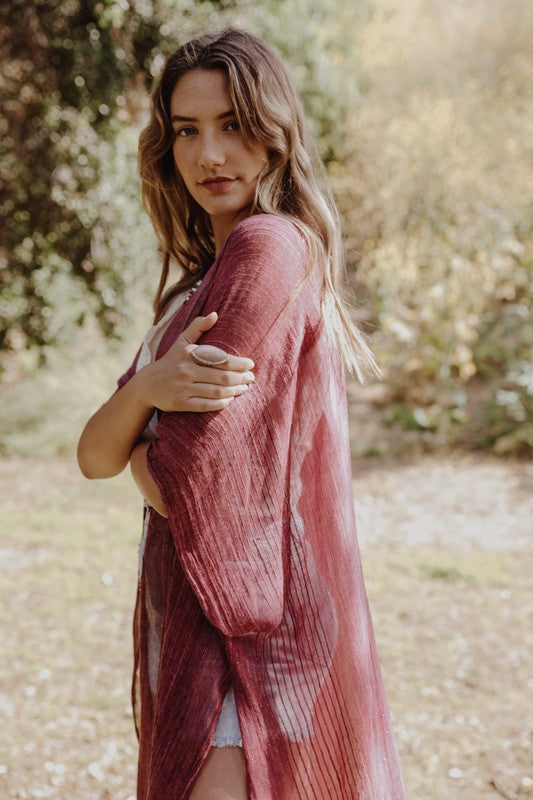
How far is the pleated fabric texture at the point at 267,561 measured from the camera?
45.5 inches

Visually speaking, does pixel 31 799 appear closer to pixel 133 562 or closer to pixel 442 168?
pixel 133 562

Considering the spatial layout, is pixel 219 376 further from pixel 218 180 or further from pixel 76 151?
pixel 76 151

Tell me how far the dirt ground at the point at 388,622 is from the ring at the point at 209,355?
2.26 meters

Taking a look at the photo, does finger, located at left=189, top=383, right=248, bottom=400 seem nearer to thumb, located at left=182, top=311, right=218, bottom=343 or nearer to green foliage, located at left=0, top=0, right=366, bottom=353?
thumb, located at left=182, top=311, right=218, bottom=343

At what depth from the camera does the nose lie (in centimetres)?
139

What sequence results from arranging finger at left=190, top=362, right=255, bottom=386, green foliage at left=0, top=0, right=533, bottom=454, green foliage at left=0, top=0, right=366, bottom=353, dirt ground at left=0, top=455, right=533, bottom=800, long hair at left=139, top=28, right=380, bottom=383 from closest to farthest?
finger at left=190, top=362, right=255, bottom=386, long hair at left=139, top=28, right=380, bottom=383, dirt ground at left=0, top=455, right=533, bottom=800, green foliage at left=0, top=0, right=366, bottom=353, green foliage at left=0, top=0, right=533, bottom=454

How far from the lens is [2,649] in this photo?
3.97 meters

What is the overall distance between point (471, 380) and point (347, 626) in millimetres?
7091

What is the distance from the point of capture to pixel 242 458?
117cm

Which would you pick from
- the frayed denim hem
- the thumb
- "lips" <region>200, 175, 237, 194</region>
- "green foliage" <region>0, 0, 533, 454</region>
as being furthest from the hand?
A: "green foliage" <region>0, 0, 533, 454</region>

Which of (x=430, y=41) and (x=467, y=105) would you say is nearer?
(x=467, y=105)

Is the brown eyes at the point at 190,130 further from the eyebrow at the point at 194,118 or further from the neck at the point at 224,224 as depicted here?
the neck at the point at 224,224

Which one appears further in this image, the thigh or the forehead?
the forehead

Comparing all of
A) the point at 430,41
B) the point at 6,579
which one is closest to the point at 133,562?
the point at 6,579
